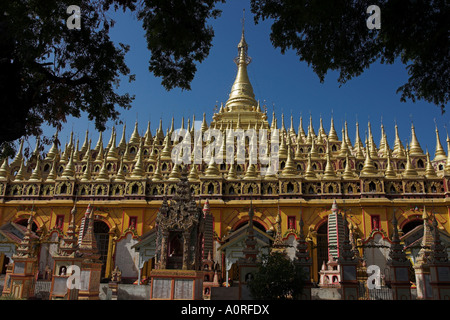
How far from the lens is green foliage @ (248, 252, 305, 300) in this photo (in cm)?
1147

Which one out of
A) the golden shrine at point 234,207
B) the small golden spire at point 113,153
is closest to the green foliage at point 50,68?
the golden shrine at point 234,207

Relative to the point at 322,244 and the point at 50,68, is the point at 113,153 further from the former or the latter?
the point at 50,68

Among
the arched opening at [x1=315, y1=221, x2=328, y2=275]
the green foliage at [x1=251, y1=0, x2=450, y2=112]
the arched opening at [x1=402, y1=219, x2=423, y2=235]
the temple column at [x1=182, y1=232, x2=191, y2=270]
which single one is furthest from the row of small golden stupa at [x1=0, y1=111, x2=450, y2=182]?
the green foliage at [x1=251, y1=0, x2=450, y2=112]

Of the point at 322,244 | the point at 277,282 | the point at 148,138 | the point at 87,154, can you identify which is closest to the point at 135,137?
the point at 148,138

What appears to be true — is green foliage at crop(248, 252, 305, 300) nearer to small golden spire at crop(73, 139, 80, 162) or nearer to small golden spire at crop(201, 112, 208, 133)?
small golden spire at crop(201, 112, 208, 133)

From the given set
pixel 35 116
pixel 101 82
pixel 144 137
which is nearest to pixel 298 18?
pixel 101 82

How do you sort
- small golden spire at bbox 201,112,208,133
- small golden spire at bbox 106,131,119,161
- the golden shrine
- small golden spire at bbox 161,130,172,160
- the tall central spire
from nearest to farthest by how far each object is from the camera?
the golden shrine < small golden spire at bbox 161,130,172,160 < small golden spire at bbox 106,131,119,161 < small golden spire at bbox 201,112,208,133 < the tall central spire

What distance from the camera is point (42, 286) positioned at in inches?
756

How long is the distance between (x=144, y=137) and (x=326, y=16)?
110 feet

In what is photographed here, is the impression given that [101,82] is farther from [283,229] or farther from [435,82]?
[283,229]

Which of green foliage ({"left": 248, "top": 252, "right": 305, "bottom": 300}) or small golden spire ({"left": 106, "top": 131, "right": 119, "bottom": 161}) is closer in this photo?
green foliage ({"left": 248, "top": 252, "right": 305, "bottom": 300})

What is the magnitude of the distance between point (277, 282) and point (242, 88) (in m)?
40.1

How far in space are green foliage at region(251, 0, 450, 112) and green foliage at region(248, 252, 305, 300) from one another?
19.7 feet

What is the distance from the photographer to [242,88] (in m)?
49.5
